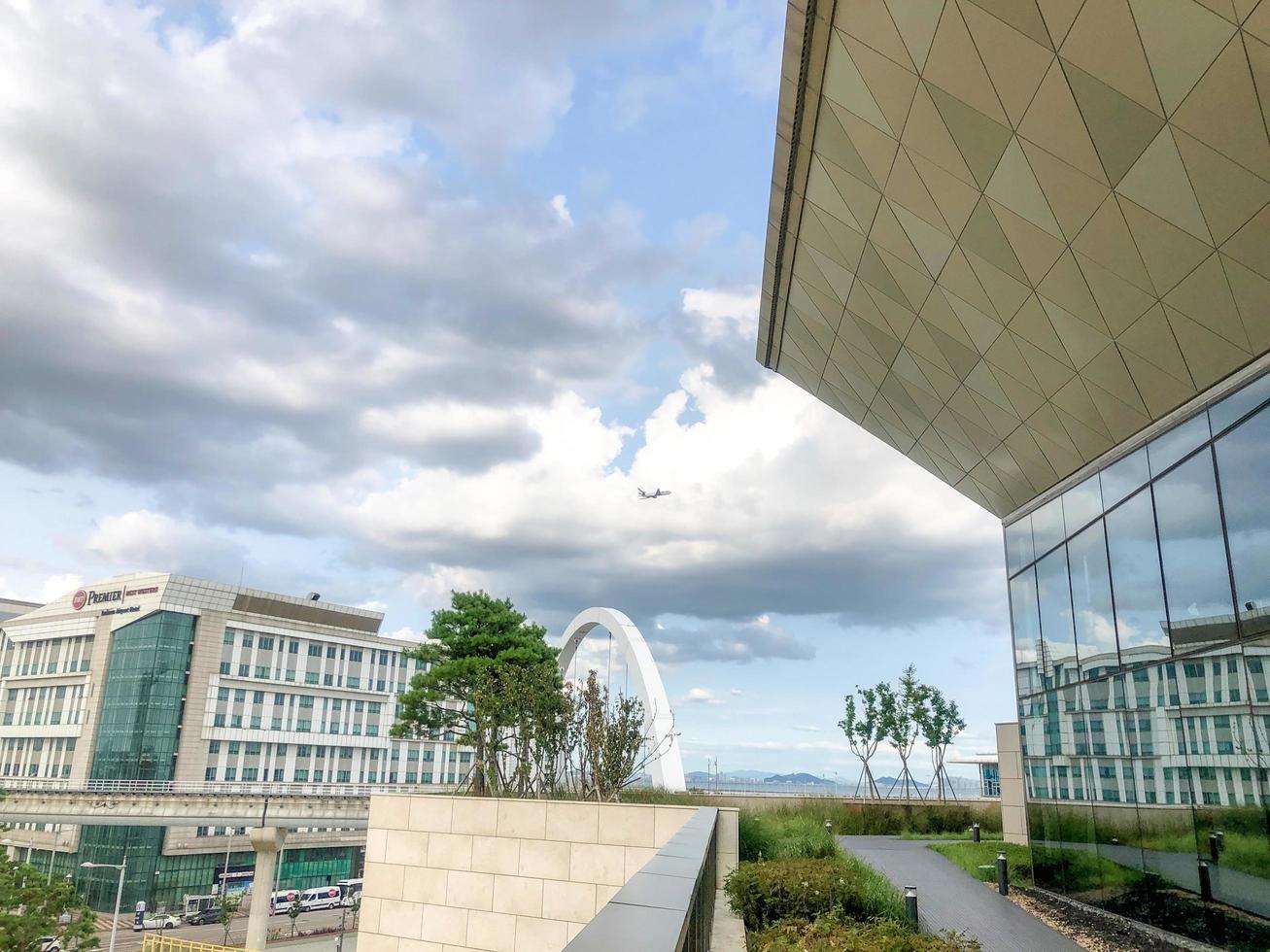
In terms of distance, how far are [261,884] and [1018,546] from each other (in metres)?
29.3

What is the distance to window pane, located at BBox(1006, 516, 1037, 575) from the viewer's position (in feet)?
58.1

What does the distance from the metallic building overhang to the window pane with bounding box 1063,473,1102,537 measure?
42cm

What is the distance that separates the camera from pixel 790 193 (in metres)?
13.6

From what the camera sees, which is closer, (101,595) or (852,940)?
(852,940)

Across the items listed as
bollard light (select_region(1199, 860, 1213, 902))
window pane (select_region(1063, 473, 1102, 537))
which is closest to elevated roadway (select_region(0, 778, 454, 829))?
window pane (select_region(1063, 473, 1102, 537))

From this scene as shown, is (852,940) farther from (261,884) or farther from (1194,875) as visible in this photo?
(261,884)

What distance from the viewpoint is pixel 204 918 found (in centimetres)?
5594

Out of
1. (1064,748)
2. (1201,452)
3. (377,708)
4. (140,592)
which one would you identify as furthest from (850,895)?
(377,708)

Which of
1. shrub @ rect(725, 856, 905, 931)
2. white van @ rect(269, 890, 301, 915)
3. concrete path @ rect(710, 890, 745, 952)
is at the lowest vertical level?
white van @ rect(269, 890, 301, 915)

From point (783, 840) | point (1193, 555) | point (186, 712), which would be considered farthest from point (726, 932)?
point (186, 712)

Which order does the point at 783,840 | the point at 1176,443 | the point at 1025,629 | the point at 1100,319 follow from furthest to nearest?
the point at 1025,629 → the point at 783,840 → the point at 1176,443 → the point at 1100,319

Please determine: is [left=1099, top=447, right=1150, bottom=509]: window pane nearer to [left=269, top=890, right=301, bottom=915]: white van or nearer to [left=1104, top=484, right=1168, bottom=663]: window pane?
[left=1104, top=484, right=1168, bottom=663]: window pane

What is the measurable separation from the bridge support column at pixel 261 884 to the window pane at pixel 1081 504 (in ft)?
91.7

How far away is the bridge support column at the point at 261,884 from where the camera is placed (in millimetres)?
29234
